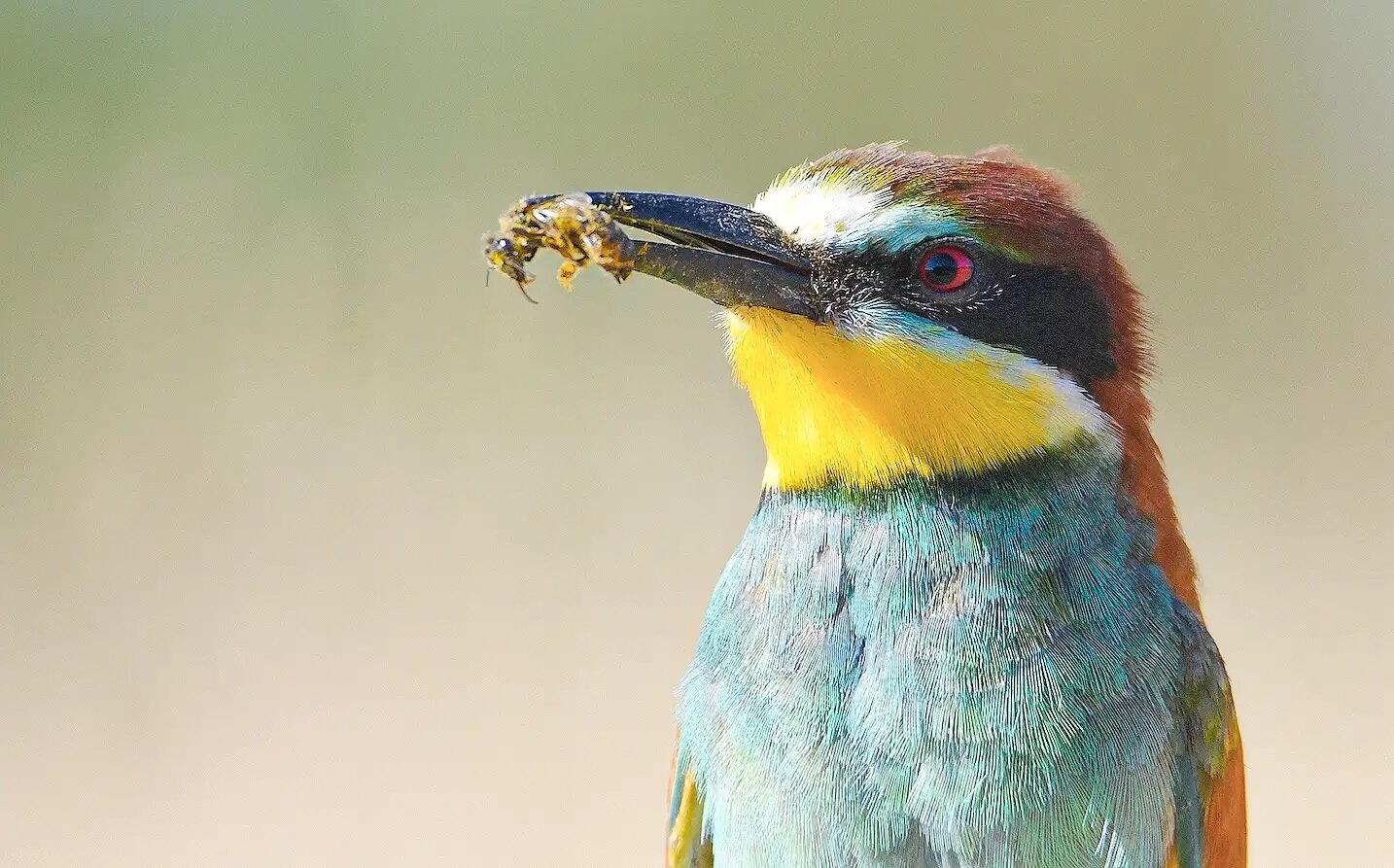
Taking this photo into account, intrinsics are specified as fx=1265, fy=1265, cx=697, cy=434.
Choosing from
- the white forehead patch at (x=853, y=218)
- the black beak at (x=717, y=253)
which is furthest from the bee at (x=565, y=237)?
the white forehead patch at (x=853, y=218)

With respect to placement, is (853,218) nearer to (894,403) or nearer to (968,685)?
(894,403)

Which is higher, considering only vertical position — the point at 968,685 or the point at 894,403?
the point at 894,403

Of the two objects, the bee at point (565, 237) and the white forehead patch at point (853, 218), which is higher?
the white forehead patch at point (853, 218)

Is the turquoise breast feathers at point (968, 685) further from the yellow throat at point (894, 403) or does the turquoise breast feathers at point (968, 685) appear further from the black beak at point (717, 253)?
the black beak at point (717, 253)

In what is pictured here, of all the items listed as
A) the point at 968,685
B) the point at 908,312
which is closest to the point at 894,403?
the point at 908,312

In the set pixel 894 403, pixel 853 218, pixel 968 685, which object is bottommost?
pixel 968 685

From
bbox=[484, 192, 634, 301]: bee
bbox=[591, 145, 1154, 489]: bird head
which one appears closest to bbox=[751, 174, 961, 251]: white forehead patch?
bbox=[591, 145, 1154, 489]: bird head
